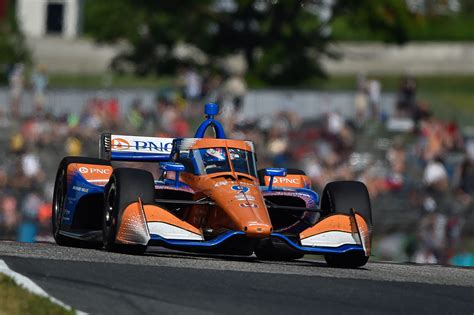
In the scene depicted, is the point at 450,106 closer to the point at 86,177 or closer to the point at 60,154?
the point at 60,154

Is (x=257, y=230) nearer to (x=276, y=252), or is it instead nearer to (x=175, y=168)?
(x=175, y=168)

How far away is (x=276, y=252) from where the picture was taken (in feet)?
44.9

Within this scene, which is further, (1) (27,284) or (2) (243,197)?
(2) (243,197)

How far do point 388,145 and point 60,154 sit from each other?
6.65 m

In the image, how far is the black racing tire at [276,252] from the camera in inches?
532

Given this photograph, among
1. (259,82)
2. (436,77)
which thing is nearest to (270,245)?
(259,82)

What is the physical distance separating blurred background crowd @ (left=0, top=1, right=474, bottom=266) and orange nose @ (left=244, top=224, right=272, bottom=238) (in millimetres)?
11816

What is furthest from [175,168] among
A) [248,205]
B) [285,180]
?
[285,180]

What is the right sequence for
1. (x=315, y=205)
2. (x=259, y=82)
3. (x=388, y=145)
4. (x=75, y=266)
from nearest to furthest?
1. (x=75, y=266)
2. (x=315, y=205)
3. (x=388, y=145)
4. (x=259, y=82)

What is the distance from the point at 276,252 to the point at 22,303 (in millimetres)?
5263

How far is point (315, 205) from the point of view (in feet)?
43.1

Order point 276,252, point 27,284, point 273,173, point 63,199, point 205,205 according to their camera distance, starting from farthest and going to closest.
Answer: point 63,199, point 276,252, point 273,173, point 205,205, point 27,284

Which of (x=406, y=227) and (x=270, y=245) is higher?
(x=270, y=245)

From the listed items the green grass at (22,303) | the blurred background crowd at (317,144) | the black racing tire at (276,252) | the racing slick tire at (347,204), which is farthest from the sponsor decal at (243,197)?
the blurred background crowd at (317,144)
